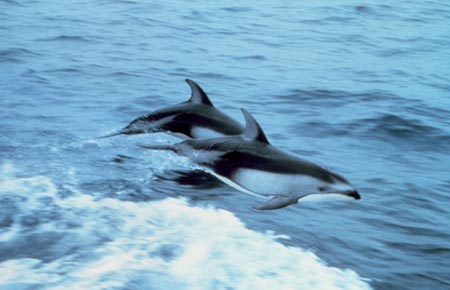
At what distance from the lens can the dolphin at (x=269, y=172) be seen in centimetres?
724

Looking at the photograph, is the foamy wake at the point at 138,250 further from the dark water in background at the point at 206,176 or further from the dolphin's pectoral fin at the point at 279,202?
the dolphin's pectoral fin at the point at 279,202

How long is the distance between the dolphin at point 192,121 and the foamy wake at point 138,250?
3.76 ft

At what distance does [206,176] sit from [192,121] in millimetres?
694

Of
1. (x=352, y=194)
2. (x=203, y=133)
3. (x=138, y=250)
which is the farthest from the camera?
(x=203, y=133)

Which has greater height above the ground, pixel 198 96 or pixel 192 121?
pixel 198 96

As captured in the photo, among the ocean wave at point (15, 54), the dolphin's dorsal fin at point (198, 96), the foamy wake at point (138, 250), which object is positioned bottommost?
the ocean wave at point (15, 54)

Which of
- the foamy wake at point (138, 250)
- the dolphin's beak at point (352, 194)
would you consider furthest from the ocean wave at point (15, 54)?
the dolphin's beak at point (352, 194)

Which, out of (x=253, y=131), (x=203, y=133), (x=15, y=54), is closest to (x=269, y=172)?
(x=253, y=131)

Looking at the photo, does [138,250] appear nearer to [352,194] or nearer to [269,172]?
[269,172]

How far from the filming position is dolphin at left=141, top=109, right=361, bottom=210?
23.8 feet

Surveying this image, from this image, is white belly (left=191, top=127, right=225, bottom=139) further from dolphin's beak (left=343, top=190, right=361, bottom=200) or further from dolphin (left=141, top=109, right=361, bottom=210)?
dolphin's beak (left=343, top=190, right=361, bottom=200)

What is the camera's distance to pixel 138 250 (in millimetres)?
7004

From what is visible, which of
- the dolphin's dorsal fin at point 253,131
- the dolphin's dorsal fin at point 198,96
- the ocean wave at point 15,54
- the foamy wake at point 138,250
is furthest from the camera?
the ocean wave at point 15,54

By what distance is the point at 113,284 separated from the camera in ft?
20.9
